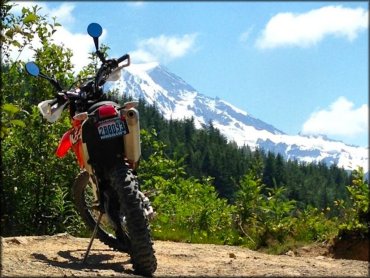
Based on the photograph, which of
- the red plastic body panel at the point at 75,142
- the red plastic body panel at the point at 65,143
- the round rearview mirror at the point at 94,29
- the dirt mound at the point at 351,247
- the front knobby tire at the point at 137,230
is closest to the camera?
the front knobby tire at the point at 137,230

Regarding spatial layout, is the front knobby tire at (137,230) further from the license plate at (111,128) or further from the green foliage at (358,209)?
the green foliage at (358,209)

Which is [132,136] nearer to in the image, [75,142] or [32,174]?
[75,142]

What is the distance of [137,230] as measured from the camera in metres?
4.08

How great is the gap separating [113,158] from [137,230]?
669 mm

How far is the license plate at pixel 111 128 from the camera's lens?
4438 millimetres

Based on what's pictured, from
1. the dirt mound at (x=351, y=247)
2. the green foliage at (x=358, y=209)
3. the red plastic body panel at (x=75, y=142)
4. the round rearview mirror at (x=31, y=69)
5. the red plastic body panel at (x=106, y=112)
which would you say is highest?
the round rearview mirror at (x=31, y=69)

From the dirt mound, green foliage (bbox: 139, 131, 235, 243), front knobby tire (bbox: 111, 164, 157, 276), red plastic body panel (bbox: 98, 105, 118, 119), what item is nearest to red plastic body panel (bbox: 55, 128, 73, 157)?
red plastic body panel (bbox: 98, 105, 118, 119)

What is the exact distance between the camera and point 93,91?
5.12 metres

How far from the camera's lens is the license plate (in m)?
4.44

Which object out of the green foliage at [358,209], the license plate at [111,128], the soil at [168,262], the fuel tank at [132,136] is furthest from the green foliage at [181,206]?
the license plate at [111,128]

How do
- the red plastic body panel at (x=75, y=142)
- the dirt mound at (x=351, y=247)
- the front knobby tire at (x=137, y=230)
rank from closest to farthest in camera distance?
the front knobby tire at (x=137, y=230)
the red plastic body panel at (x=75, y=142)
the dirt mound at (x=351, y=247)

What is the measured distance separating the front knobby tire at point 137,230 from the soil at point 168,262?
116mm

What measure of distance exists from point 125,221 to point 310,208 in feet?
14.9

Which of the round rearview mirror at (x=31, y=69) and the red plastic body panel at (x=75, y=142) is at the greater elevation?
the round rearview mirror at (x=31, y=69)
